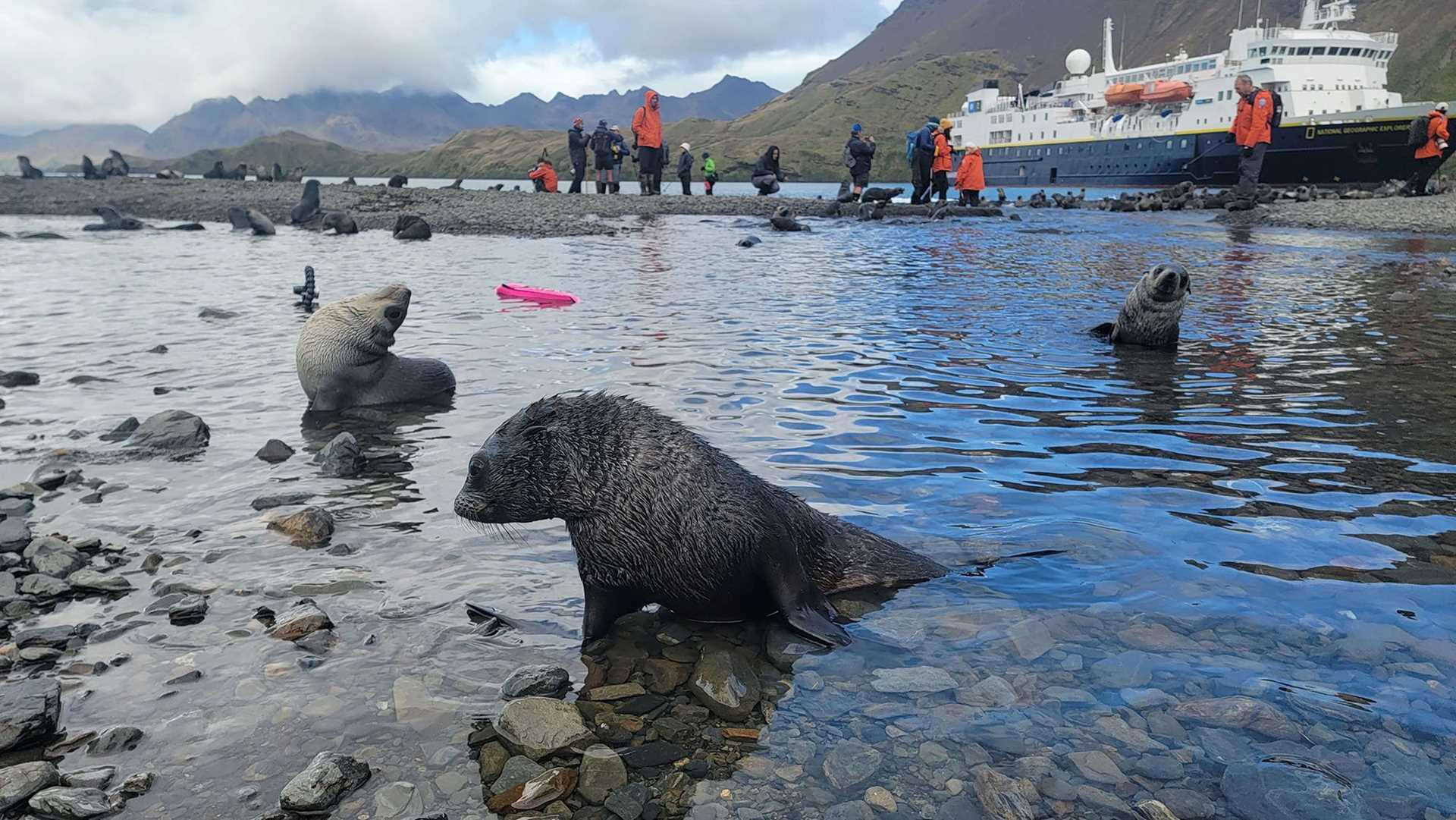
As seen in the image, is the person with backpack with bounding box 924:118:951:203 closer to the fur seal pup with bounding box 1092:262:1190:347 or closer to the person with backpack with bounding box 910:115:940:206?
the person with backpack with bounding box 910:115:940:206

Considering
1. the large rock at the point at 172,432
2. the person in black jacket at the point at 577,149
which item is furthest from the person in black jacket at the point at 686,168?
the large rock at the point at 172,432

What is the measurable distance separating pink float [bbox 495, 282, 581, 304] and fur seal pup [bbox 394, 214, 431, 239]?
13.4m

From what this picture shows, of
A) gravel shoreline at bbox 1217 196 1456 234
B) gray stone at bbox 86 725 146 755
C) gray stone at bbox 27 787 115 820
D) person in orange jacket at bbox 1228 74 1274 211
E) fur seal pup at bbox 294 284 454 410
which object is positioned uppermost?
person in orange jacket at bbox 1228 74 1274 211

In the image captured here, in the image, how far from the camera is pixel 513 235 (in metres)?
30.9

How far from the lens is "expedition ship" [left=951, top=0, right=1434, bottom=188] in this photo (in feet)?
152

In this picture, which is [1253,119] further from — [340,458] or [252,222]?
[252,222]

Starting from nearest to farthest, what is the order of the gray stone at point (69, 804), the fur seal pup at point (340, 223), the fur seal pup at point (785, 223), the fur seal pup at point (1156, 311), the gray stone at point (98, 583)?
the gray stone at point (69, 804), the gray stone at point (98, 583), the fur seal pup at point (1156, 311), the fur seal pup at point (340, 223), the fur seal pup at point (785, 223)

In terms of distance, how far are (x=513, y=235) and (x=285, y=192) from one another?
21904mm

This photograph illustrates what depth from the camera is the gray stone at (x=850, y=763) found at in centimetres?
351

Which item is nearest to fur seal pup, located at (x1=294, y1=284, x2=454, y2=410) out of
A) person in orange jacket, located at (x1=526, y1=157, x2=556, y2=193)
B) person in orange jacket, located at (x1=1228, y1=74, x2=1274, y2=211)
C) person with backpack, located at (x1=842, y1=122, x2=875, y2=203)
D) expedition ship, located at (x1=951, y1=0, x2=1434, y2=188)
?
person in orange jacket, located at (x1=1228, y1=74, x2=1274, y2=211)

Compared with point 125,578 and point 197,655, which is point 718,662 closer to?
point 197,655

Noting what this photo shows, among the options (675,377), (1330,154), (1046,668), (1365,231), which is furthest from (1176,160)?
(1046,668)

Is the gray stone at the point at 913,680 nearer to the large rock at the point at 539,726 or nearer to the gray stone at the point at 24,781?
the large rock at the point at 539,726

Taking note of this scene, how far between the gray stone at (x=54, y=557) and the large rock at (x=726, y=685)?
409 centimetres
